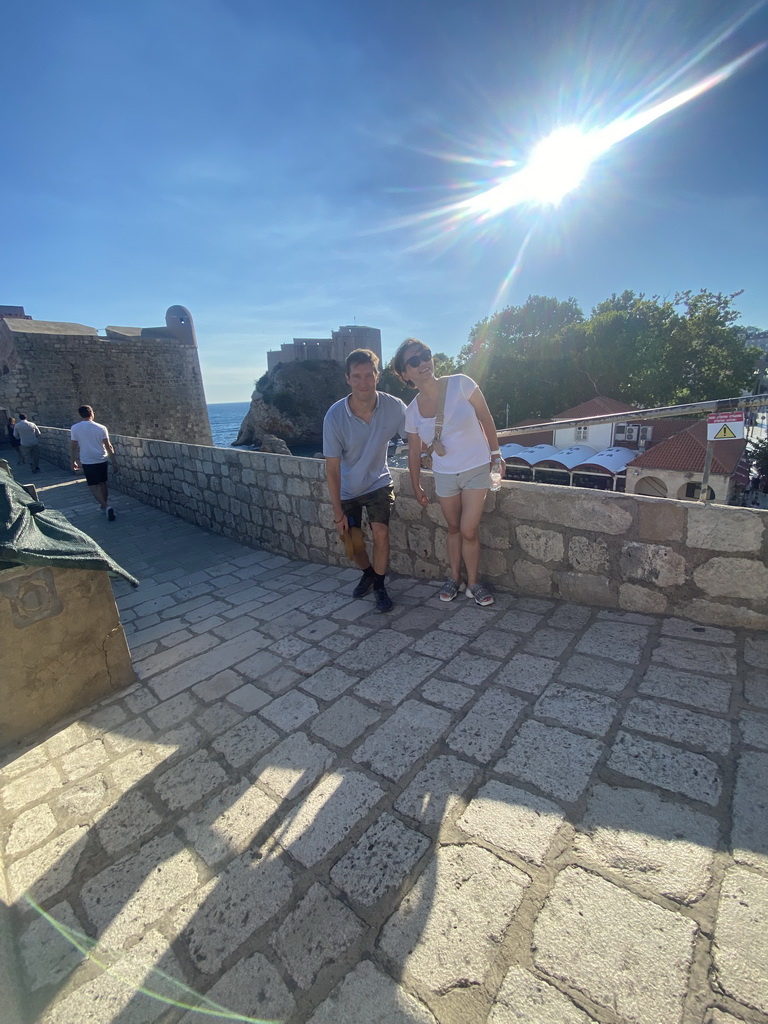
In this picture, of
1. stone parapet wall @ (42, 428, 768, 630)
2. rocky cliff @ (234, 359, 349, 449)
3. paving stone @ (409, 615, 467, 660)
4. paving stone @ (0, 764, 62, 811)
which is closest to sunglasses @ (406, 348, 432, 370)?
stone parapet wall @ (42, 428, 768, 630)

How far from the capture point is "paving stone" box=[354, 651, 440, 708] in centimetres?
233

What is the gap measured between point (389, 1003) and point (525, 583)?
8.09 feet

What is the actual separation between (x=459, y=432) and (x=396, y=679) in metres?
1.59

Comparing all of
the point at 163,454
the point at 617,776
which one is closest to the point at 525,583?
the point at 617,776

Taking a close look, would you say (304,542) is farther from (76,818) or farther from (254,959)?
(254,959)

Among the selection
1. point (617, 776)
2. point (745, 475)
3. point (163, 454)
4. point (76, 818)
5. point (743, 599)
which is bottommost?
point (745, 475)

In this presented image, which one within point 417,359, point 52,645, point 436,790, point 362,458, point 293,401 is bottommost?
point 436,790

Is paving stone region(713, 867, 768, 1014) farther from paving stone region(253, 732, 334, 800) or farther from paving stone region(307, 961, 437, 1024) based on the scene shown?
paving stone region(253, 732, 334, 800)

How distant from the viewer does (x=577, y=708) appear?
2.06 meters

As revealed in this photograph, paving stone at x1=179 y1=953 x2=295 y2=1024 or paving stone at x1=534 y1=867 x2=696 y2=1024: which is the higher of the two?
paving stone at x1=534 y1=867 x2=696 y2=1024

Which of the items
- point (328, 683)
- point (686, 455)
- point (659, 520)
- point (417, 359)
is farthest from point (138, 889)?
point (686, 455)

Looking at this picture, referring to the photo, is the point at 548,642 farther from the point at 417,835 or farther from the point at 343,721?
the point at 417,835

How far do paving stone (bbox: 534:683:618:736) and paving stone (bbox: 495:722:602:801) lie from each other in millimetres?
66

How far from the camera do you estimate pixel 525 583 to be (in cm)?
→ 325
